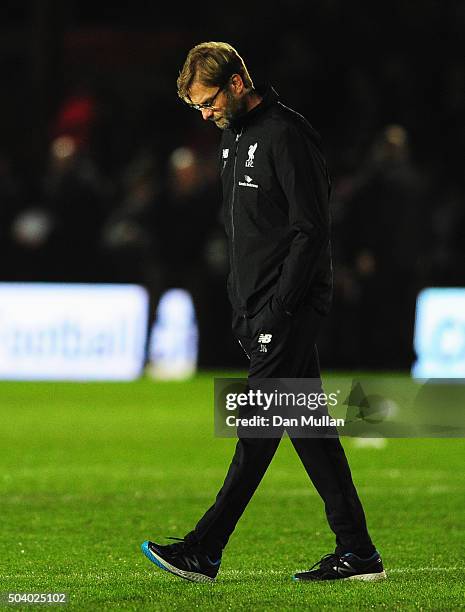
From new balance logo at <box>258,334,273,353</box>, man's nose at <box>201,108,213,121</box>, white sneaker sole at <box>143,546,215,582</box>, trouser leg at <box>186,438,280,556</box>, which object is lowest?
white sneaker sole at <box>143,546,215,582</box>

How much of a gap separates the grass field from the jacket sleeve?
3.88 ft

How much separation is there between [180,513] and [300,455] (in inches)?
92.1

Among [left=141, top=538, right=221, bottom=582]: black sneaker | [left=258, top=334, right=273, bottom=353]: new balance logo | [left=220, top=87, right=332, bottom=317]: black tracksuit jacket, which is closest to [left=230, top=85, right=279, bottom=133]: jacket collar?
[left=220, top=87, right=332, bottom=317]: black tracksuit jacket

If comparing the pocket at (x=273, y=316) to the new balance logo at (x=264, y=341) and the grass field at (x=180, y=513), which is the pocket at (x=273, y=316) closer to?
the new balance logo at (x=264, y=341)

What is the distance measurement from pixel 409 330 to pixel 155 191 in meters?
2.99

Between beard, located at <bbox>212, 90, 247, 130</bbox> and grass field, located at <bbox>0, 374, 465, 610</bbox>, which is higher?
beard, located at <bbox>212, 90, 247, 130</bbox>

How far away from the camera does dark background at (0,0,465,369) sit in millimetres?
16438

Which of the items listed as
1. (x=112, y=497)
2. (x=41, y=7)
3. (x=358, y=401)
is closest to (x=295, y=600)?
(x=358, y=401)

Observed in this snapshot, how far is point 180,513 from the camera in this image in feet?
28.2

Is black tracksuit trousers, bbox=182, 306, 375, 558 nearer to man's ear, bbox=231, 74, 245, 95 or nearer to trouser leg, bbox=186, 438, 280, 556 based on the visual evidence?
trouser leg, bbox=186, 438, 280, 556

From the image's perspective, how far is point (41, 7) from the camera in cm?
2175

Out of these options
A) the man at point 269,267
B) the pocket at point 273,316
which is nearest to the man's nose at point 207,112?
the man at point 269,267

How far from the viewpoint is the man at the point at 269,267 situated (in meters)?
6.18

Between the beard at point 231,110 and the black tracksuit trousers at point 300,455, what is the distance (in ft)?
2.54
